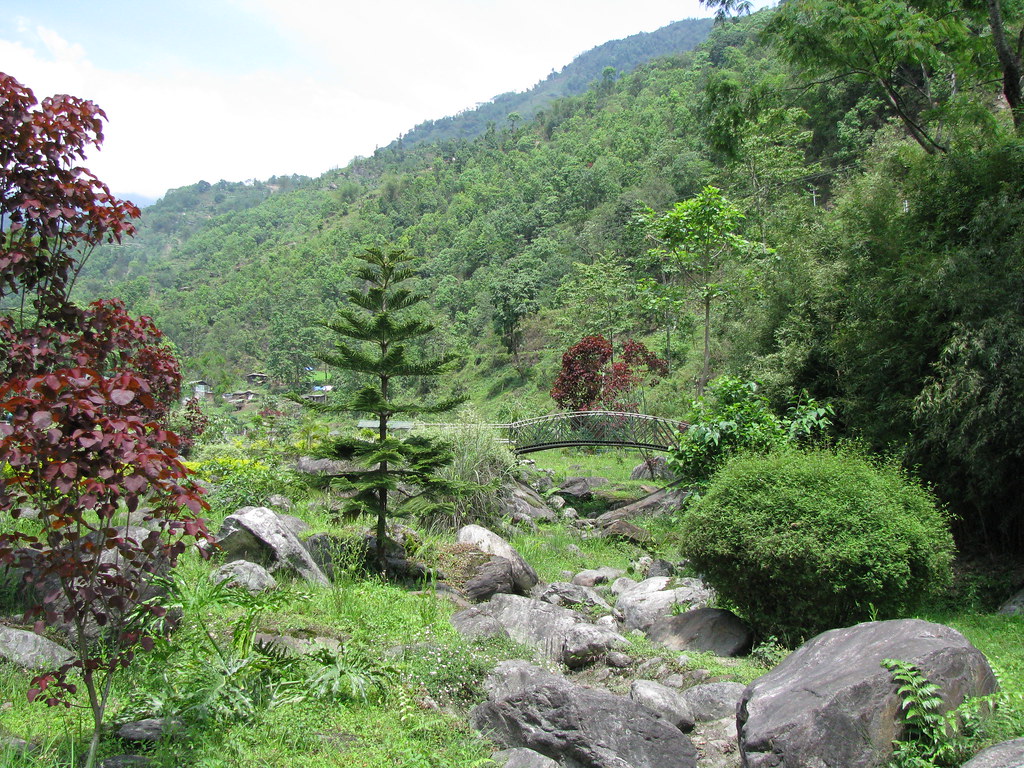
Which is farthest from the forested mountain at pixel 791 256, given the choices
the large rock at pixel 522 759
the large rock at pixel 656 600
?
the large rock at pixel 522 759

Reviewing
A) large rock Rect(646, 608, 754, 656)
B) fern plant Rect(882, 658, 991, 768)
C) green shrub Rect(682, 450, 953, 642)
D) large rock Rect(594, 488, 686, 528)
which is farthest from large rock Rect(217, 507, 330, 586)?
large rock Rect(594, 488, 686, 528)

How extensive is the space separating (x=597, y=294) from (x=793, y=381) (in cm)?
1914

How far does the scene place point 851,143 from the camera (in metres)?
31.0

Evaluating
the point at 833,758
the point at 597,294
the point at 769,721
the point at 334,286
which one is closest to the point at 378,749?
the point at 769,721

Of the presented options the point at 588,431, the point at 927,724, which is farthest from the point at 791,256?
the point at 927,724

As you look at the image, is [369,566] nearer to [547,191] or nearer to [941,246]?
[941,246]

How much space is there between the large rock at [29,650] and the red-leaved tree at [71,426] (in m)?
0.23

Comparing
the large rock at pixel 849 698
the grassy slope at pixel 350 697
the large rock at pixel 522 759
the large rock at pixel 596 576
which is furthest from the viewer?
the large rock at pixel 596 576

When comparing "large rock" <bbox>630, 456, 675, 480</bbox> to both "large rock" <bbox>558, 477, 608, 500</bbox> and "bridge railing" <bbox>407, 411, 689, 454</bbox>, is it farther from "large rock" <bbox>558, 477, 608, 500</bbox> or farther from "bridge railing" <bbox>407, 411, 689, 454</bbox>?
"bridge railing" <bbox>407, 411, 689, 454</bbox>

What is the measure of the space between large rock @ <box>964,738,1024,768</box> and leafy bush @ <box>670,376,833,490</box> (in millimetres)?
4830

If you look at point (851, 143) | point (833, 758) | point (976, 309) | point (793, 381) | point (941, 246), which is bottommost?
point (833, 758)

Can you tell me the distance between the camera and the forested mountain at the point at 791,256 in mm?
7246

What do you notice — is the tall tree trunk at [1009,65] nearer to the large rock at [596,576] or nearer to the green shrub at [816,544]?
the green shrub at [816,544]

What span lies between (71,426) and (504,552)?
6.53m
